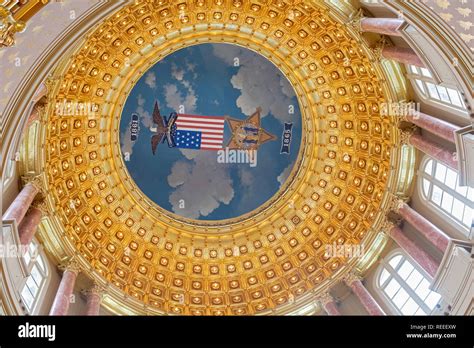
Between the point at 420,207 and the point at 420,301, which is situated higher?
the point at 420,207

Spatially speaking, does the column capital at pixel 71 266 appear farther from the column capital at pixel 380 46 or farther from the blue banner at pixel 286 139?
the column capital at pixel 380 46

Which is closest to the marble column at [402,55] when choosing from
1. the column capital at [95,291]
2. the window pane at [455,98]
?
the window pane at [455,98]

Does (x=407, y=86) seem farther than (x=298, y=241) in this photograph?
No

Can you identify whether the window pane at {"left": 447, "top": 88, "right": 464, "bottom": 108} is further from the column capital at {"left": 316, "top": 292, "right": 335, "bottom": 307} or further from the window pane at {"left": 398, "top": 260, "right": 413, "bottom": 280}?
the column capital at {"left": 316, "top": 292, "right": 335, "bottom": 307}

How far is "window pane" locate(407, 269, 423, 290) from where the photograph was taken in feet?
85.2

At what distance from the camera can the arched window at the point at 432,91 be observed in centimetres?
2264

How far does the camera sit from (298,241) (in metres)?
34.1

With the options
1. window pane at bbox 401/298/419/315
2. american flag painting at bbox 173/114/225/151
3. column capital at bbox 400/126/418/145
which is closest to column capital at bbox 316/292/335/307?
window pane at bbox 401/298/419/315

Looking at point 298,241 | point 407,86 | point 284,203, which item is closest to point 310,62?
point 407,86

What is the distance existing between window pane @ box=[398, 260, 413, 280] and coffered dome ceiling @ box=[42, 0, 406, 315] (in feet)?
7.90

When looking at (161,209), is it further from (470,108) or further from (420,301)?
(470,108)

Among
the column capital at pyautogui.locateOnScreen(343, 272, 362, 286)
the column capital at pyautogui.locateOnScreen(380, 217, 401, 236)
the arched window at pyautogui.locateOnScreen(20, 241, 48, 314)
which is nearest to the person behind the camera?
the arched window at pyautogui.locateOnScreen(20, 241, 48, 314)

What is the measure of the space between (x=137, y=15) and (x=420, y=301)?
21325 millimetres

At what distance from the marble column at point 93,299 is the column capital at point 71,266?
1.33 meters
